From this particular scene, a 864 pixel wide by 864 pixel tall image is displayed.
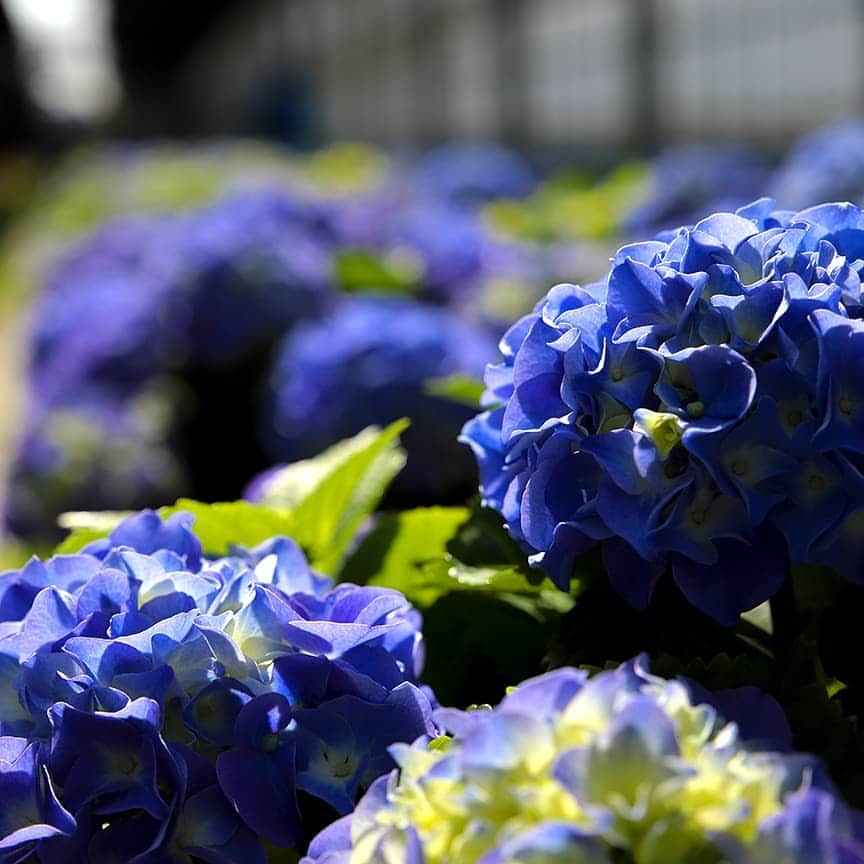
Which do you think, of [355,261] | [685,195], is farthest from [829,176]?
[355,261]

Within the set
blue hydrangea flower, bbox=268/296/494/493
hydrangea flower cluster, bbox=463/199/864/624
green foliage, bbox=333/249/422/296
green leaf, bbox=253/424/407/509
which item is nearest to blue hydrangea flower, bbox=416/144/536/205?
green foliage, bbox=333/249/422/296

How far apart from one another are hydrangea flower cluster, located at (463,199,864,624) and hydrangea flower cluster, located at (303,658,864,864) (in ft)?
0.64

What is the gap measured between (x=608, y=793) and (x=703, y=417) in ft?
0.93

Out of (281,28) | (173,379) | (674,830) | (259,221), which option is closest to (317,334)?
(173,379)

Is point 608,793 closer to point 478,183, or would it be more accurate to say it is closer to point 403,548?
point 403,548

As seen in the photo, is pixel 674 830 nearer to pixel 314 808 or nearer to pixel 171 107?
pixel 314 808

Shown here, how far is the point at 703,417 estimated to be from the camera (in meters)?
0.80

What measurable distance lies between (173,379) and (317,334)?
0.70 meters

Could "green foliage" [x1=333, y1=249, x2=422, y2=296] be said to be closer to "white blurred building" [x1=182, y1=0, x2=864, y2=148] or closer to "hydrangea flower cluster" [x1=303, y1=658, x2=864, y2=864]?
"hydrangea flower cluster" [x1=303, y1=658, x2=864, y2=864]

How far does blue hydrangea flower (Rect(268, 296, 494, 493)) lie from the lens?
83.1 inches

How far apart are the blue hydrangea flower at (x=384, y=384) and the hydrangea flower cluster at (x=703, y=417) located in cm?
123

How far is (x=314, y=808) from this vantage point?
84 cm

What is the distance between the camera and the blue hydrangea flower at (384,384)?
211cm

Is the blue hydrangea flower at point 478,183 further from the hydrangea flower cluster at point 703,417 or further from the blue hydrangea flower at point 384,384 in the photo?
the hydrangea flower cluster at point 703,417
